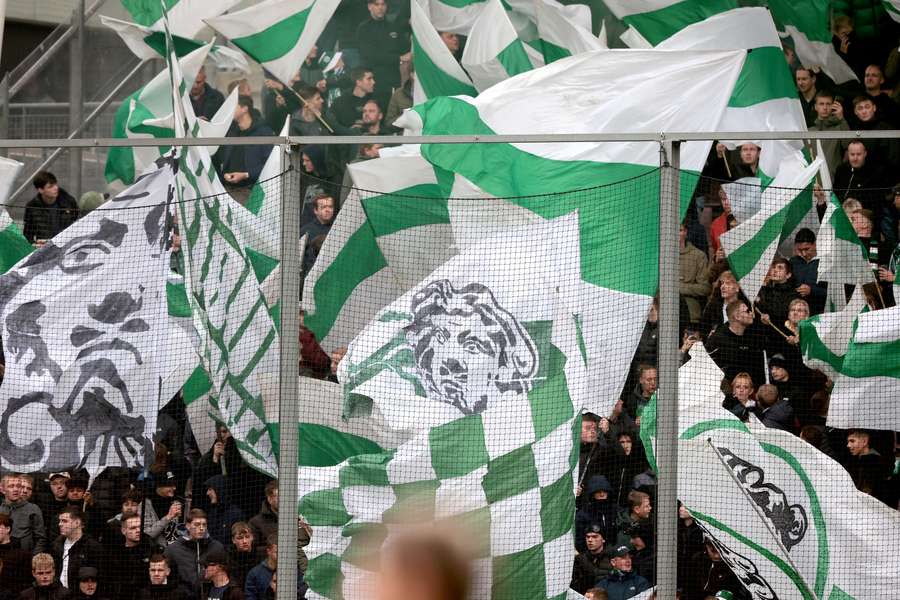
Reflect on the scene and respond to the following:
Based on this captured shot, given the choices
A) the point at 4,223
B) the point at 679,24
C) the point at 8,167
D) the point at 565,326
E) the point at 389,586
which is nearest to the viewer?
the point at 389,586

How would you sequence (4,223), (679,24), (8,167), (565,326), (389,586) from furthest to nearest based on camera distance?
(679,24) → (8,167) → (4,223) → (565,326) → (389,586)

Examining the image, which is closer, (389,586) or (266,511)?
(389,586)

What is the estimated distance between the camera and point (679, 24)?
453 inches

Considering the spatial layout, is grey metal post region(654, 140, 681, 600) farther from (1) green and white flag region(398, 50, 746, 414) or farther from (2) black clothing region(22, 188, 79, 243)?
(2) black clothing region(22, 188, 79, 243)

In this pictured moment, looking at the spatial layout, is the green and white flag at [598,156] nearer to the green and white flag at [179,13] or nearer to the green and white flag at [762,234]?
the green and white flag at [762,234]

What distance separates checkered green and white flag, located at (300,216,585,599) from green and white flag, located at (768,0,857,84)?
5.15m

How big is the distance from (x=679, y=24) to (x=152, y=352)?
601 cm

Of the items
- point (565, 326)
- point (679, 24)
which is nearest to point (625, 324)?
point (565, 326)

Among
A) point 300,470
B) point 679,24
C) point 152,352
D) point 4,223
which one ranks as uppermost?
point 679,24

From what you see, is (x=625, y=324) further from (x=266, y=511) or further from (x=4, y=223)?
(x=4, y=223)

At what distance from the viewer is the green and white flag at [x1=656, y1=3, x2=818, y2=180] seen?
34.2 feet

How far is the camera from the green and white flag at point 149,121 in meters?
11.4

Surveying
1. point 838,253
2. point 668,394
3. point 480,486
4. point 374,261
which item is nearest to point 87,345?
point 374,261

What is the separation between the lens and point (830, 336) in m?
6.91
